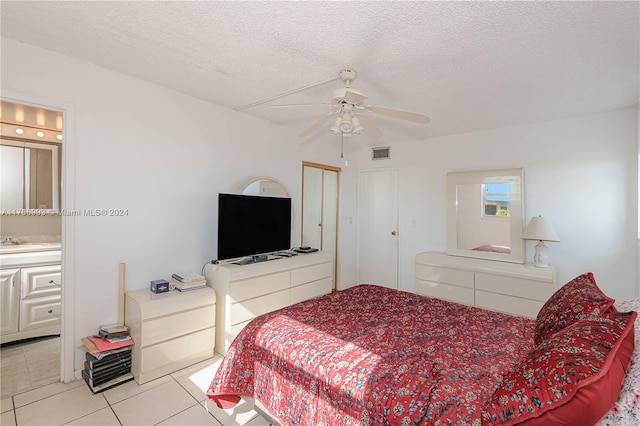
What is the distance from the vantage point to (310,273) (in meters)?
3.85

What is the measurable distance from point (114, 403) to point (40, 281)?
183 centimetres

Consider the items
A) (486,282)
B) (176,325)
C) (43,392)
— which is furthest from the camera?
(486,282)

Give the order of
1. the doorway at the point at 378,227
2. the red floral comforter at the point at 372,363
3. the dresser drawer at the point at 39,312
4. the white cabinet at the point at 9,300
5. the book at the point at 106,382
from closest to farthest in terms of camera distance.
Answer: the red floral comforter at the point at 372,363 < the book at the point at 106,382 < the white cabinet at the point at 9,300 < the dresser drawer at the point at 39,312 < the doorway at the point at 378,227

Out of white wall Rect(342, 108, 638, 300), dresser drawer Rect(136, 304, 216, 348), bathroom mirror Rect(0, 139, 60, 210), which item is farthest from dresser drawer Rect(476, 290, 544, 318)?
bathroom mirror Rect(0, 139, 60, 210)

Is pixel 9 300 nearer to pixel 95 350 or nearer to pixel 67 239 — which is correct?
pixel 67 239

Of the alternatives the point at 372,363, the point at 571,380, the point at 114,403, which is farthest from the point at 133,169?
the point at 571,380

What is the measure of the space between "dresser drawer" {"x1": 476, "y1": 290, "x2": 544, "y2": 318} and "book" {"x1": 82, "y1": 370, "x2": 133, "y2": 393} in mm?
3825

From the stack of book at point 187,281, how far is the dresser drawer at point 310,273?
1050 millimetres

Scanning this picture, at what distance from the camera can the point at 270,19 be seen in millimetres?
1812

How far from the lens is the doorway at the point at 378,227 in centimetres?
502

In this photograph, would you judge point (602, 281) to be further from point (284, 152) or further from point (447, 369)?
point (284, 152)

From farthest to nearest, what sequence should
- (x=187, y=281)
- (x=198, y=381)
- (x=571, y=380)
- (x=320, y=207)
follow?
(x=320, y=207) → (x=187, y=281) → (x=198, y=381) → (x=571, y=380)

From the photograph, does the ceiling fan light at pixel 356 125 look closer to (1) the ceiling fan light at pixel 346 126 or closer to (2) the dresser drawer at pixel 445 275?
(1) the ceiling fan light at pixel 346 126

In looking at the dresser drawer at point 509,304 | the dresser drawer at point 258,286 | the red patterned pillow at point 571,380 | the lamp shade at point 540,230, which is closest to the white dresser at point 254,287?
the dresser drawer at point 258,286
